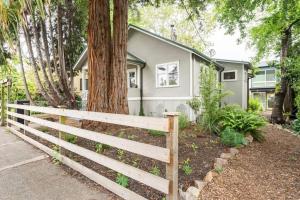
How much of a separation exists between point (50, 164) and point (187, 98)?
8.15m

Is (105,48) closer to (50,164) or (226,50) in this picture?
(50,164)

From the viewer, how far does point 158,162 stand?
439cm

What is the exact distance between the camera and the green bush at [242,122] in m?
6.37

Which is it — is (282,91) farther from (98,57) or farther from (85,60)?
(85,60)

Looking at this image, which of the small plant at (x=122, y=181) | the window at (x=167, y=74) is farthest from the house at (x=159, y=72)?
the small plant at (x=122, y=181)

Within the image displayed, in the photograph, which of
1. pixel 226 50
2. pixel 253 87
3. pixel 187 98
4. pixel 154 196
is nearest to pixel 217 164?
pixel 154 196

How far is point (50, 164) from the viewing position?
4.85m

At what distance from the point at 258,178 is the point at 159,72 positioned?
9755 millimetres

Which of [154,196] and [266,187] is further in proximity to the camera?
[266,187]

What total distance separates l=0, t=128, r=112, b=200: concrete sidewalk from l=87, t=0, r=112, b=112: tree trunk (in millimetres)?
2104

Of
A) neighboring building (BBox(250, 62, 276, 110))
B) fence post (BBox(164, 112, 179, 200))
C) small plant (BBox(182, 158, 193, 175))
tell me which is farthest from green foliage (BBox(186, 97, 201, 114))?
neighboring building (BBox(250, 62, 276, 110))

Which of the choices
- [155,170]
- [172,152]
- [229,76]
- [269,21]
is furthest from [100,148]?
[229,76]

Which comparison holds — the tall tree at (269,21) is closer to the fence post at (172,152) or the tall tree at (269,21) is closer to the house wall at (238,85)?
the house wall at (238,85)

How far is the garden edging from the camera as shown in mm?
3369
